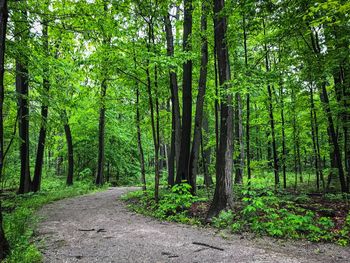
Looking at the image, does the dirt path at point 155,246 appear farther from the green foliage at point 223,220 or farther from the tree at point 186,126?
the tree at point 186,126

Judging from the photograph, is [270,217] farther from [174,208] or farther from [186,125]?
[186,125]

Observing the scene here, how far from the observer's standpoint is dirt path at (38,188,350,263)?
4051mm

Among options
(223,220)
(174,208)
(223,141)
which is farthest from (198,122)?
(223,220)

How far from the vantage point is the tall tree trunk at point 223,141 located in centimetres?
644

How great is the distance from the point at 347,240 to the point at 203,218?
337 centimetres

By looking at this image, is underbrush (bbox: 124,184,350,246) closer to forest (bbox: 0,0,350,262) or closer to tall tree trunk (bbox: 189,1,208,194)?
forest (bbox: 0,0,350,262)

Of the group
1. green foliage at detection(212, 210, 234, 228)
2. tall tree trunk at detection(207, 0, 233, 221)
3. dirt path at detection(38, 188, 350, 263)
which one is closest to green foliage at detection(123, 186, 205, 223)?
dirt path at detection(38, 188, 350, 263)

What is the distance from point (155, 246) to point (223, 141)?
3.31 m

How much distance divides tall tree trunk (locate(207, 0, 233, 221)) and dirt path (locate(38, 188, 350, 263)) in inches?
39.2

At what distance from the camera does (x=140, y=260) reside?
3994 mm

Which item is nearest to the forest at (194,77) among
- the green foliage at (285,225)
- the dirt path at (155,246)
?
the green foliage at (285,225)

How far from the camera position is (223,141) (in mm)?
6637

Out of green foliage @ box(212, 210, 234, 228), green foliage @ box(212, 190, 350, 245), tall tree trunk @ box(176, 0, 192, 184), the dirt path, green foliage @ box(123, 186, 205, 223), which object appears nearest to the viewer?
the dirt path

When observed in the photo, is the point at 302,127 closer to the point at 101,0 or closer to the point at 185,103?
the point at 185,103
